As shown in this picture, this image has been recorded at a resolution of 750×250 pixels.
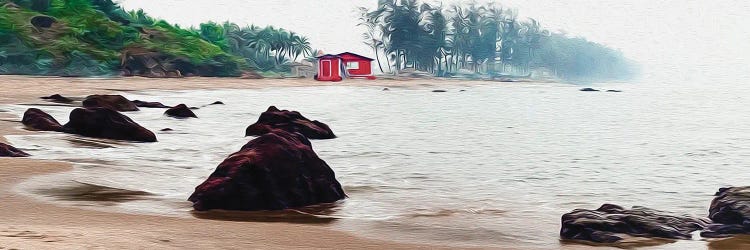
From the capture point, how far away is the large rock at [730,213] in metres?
6.09

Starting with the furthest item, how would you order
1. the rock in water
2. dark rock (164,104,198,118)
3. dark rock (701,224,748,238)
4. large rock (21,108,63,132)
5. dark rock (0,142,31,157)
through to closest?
dark rock (164,104,198,118) < the rock in water < large rock (21,108,63,132) < dark rock (0,142,31,157) < dark rock (701,224,748,238)

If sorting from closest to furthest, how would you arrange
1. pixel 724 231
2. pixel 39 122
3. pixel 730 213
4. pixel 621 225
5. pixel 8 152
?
pixel 621 225
pixel 724 231
pixel 730 213
pixel 8 152
pixel 39 122

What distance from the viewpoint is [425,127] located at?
68.9ft

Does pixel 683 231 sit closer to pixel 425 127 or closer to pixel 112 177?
pixel 112 177

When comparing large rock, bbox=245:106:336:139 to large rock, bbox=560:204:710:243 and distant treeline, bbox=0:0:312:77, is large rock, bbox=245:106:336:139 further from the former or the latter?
distant treeline, bbox=0:0:312:77

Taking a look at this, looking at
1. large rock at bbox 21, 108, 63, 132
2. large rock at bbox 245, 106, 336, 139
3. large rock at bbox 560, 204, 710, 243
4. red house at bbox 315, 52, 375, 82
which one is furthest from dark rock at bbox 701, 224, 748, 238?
red house at bbox 315, 52, 375, 82

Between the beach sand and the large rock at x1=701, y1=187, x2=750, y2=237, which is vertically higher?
the beach sand

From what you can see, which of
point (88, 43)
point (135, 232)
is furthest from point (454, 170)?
point (88, 43)

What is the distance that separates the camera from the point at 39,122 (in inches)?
478

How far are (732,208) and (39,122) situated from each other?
949 cm

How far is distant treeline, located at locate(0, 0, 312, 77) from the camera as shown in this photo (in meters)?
46.6

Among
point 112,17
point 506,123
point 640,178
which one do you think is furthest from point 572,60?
point 640,178

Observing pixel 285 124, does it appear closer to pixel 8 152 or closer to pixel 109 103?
pixel 8 152

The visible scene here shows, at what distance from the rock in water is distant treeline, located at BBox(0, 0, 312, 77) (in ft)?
93.6
